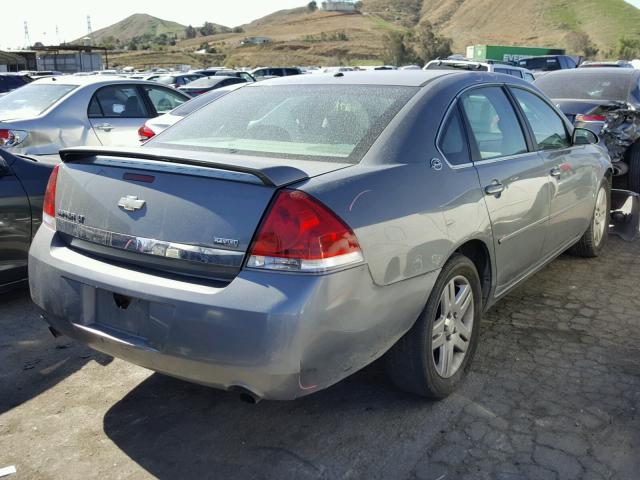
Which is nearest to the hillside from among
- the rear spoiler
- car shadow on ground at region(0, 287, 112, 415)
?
car shadow on ground at region(0, 287, 112, 415)

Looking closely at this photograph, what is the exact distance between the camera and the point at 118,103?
947 centimetres

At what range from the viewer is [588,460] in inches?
117

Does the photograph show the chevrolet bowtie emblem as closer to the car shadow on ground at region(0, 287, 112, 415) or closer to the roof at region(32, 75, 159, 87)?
the car shadow on ground at region(0, 287, 112, 415)

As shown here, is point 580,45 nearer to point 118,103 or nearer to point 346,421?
point 118,103

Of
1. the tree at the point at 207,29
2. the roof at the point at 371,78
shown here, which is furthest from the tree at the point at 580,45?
the roof at the point at 371,78

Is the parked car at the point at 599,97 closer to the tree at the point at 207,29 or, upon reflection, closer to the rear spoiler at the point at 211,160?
the rear spoiler at the point at 211,160

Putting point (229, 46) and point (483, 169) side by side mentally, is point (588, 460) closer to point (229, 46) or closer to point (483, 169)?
point (483, 169)

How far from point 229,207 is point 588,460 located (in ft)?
6.22

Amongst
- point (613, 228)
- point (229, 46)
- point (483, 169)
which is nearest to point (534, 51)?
point (613, 228)

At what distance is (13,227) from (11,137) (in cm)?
379

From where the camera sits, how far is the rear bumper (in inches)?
102

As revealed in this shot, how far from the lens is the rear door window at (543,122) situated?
4.51 meters

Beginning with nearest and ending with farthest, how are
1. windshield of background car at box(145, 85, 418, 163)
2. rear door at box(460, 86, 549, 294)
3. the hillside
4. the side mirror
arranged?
windshield of background car at box(145, 85, 418, 163) → rear door at box(460, 86, 549, 294) → the side mirror → the hillside

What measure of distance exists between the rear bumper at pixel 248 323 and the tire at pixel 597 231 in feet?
10.6
